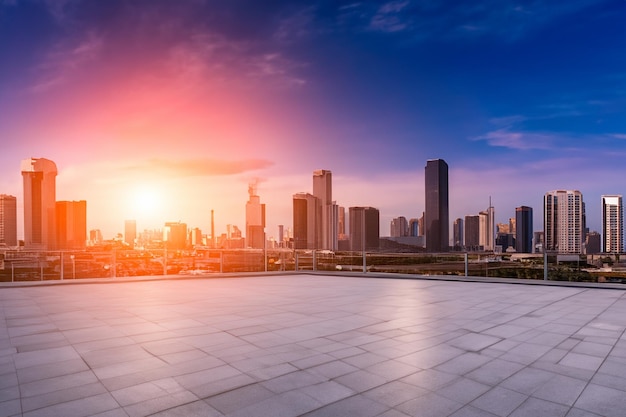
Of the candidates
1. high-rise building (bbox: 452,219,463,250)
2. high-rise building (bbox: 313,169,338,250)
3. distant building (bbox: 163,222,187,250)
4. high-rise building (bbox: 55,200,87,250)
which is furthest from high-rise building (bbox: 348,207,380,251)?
high-rise building (bbox: 55,200,87,250)

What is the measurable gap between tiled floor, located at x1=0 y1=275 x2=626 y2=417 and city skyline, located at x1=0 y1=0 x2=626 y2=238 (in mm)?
10843

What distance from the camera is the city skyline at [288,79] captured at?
1387 centimetres

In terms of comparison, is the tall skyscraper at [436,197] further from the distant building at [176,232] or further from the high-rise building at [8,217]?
the high-rise building at [8,217]

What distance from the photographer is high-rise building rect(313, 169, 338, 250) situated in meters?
116

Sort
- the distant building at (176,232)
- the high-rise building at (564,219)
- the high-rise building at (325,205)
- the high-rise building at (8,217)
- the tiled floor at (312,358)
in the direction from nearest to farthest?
the tiled floor at (312,358) → the high-rise building at (564,219) → the distant building at (176,232) → the high-rise building at (8,217) → the high-rise building at (325,205)

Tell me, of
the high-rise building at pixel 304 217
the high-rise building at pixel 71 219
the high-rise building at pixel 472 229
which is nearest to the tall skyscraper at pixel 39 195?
the high-rise building at pixel 71 219

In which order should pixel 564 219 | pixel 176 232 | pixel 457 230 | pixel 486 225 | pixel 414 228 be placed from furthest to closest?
pixel 414 228, pixel 457 230, pixel 486 225, pixel 176 232, pixel 564 219

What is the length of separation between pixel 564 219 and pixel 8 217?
3685 inches

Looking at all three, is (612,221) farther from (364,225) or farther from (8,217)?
(8,217)

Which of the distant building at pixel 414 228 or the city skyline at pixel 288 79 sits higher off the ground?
the city skyline at pixel 288 79

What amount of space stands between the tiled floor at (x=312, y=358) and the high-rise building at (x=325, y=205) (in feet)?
329

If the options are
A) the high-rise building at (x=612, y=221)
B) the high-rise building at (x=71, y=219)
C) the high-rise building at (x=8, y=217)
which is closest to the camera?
the high-rise building at (x=612, y=221)

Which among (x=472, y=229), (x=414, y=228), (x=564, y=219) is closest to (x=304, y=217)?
(x=414, y=228)

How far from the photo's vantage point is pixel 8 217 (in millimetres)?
72812
